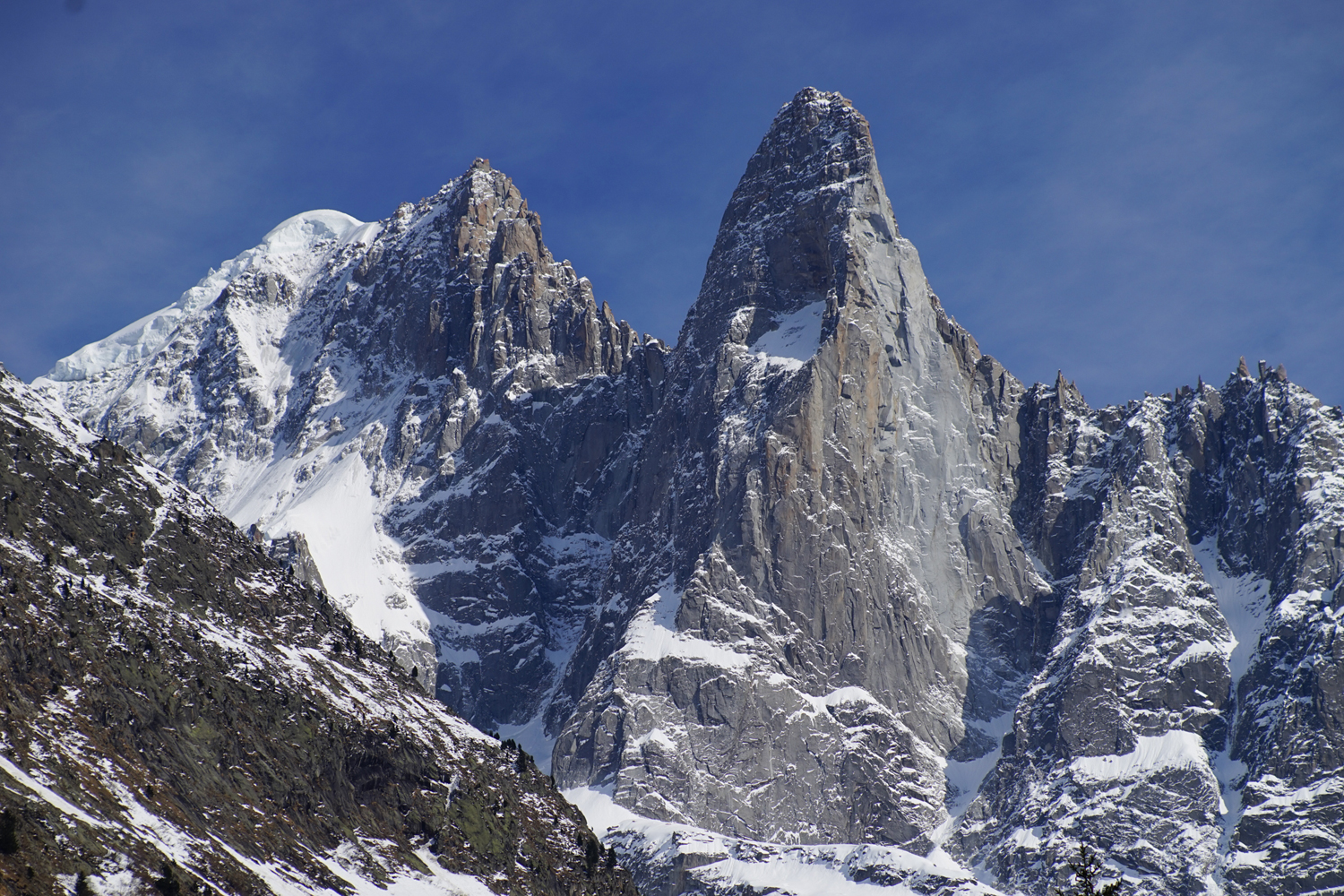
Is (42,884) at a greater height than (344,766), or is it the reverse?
(344,766)

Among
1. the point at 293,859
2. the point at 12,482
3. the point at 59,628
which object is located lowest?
the point at 293,859

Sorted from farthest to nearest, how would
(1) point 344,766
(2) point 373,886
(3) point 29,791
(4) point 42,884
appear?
(1) point 344,766
(2) point 373,886
(3) point 29,791
(4) point 42,884

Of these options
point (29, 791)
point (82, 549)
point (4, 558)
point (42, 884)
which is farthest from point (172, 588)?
point (42, 884)

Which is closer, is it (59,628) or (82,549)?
(59,628)

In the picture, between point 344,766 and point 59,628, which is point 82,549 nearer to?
point 59,628

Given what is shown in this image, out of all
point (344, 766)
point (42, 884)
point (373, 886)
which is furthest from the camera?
point (344, 766)

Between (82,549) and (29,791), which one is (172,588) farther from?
(29,791)

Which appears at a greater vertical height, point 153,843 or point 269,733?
point 269,733

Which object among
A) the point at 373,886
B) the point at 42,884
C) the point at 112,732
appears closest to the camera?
the point at 42,884

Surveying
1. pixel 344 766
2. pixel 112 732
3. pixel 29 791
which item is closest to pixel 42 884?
pixel 29 791
